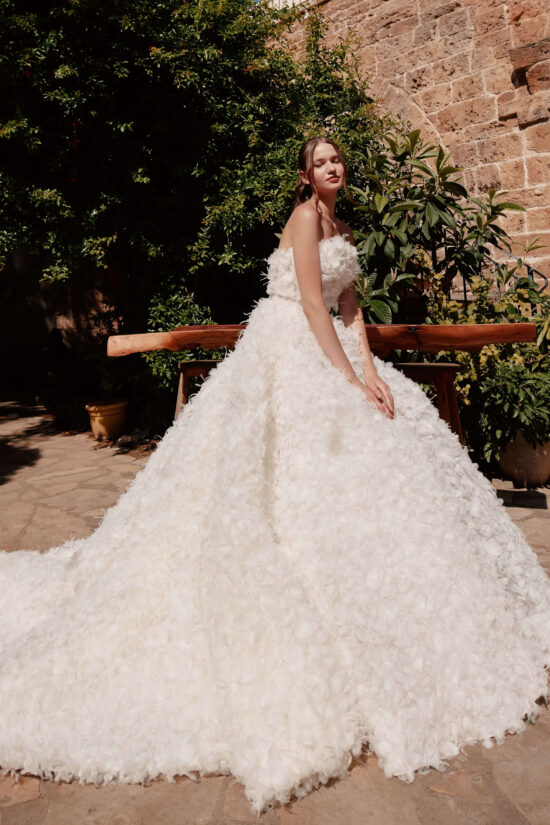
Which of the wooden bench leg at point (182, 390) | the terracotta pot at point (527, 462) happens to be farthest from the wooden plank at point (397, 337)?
the terracotta pot at point (527, 462)

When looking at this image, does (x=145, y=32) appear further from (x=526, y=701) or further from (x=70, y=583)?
(x=526, y=701)

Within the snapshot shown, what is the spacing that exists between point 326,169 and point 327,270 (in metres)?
0.45

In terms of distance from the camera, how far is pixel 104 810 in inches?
70.7

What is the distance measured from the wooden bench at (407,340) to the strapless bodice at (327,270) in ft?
1.19

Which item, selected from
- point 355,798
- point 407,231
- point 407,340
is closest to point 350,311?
point 407,340

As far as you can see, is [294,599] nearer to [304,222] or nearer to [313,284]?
[313,284]

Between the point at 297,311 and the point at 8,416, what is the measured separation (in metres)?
7.26

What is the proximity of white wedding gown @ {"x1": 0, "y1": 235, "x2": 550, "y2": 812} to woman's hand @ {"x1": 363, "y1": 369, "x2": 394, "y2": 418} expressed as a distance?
0.07 m

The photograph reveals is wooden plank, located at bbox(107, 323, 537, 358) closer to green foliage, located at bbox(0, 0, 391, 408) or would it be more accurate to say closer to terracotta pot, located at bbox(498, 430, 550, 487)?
terracotta pot, located at bbox(498, 430, 550, 487)

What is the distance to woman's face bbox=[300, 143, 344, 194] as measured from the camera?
108 inches

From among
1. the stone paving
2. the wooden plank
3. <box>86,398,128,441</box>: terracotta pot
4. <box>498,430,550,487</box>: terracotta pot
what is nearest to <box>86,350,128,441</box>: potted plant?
<box>86,398,128,441</box>: terracotta pot

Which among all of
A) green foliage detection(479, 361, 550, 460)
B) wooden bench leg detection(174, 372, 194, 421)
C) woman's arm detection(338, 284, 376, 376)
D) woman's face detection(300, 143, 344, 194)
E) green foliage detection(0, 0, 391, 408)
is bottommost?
green foliage detection(479, 361, 550, 460)

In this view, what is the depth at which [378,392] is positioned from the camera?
2.70 metres

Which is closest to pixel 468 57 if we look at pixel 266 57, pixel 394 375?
pixel 266 57
